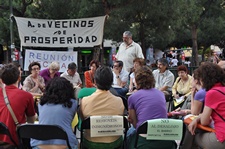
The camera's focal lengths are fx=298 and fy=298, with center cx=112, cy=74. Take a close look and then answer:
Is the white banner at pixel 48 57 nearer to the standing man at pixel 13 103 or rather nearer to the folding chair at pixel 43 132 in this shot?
the standing man at pixel 13 103

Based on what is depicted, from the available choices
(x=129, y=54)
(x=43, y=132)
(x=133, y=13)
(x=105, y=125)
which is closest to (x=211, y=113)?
(x=105, y=125)

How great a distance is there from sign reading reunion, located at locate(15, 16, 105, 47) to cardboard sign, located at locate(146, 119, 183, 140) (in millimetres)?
7416

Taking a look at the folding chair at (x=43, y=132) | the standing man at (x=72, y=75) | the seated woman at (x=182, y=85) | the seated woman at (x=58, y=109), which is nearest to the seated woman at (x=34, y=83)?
the standing man at (x=72, y=75)

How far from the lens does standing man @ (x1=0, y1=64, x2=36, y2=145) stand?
3.47 metres

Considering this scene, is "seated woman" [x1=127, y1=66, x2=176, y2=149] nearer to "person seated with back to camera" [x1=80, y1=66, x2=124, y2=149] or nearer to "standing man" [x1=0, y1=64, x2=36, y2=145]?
"person seated with back to camera" [x1=80, y1=66, x2=124, y2=149]

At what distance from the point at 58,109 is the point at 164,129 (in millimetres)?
1173

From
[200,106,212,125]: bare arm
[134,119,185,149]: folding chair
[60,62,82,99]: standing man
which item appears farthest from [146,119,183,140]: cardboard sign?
[60,62,82,99]: standing man

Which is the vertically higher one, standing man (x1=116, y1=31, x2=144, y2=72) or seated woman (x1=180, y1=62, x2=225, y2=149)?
standing man (x1=116, y1=31, x2=144, y2=72)

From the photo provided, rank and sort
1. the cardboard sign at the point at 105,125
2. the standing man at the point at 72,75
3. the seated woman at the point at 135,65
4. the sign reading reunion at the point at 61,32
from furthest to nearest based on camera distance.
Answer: the sign reading reunion at the point at 61,32, the standing man at the point at 72,75, the seated woman at the point at 135,65, the cardboard sign at the point at 105,125

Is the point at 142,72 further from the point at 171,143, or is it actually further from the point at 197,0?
the point at 197,0

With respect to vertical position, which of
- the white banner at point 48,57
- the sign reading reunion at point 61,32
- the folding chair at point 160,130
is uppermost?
the sign reading reunion at point 61,32

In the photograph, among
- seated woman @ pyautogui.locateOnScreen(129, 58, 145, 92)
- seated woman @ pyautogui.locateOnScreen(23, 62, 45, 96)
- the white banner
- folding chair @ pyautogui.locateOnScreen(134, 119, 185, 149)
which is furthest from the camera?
the white banner

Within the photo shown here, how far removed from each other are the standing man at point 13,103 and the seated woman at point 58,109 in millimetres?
313

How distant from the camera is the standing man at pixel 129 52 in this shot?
8.09 metres
